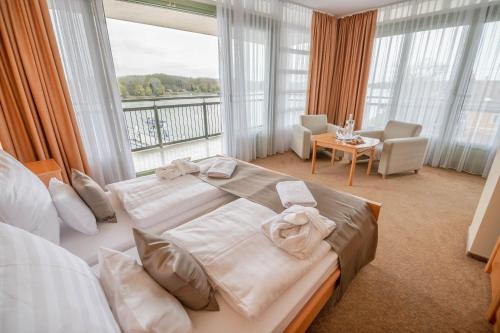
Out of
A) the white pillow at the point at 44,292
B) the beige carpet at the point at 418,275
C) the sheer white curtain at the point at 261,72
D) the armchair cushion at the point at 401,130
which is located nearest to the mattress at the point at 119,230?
the white pillow at the point at 44,292

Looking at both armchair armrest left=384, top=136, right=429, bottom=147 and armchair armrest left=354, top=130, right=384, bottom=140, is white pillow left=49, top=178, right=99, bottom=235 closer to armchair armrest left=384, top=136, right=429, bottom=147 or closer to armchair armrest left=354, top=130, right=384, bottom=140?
armchair armrest left=384, top=136, right=429, bottom=147

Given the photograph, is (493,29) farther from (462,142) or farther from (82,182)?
(82,182)

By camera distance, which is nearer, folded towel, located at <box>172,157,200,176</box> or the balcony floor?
folded towel, located at <box>172,157,200,176</box>

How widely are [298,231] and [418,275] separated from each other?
1.23 m

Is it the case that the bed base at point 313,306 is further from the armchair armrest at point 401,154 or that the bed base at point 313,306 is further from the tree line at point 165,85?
the tree line at point 165,85

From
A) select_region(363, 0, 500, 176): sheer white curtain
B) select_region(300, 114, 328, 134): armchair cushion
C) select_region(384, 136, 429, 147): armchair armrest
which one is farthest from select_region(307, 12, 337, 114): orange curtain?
select_region(384, 136, 429, 147): armchair armrest

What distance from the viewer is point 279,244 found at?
1.21 metres

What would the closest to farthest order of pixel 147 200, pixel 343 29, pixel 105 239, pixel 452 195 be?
1. pixel 105 239
2. pixel 147 200
3. pixel 452 195
4. pixel 343 29

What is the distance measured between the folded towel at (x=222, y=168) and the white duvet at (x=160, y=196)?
0.46 feet

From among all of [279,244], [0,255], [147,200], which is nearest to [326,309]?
[279,244]

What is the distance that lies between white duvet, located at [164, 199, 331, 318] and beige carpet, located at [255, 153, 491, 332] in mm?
559

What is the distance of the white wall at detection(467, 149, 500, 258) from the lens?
1686 mm

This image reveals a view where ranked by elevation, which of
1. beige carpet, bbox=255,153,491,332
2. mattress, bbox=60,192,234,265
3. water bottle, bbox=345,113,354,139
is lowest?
beige carpet, bbox=255,153,491,332

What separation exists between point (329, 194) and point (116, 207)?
166 cm
